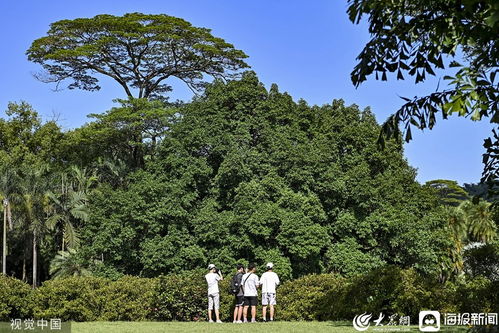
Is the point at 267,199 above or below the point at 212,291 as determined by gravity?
above

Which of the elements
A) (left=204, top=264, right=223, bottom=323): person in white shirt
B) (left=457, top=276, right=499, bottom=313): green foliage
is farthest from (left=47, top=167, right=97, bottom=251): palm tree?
(left=457, top=276, right=499, bottom=313): green foliage

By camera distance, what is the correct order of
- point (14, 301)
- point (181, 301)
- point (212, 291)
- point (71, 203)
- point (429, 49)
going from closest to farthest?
point (429, 49)
point (212, 291)
point (14, 301)
point (181, 301)
point (71, 203)

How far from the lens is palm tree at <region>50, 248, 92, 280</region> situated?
108 ft

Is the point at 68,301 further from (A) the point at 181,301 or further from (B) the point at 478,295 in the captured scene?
(B) the point at 478,295

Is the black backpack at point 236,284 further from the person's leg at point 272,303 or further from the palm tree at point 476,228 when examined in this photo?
the palm tree at point 476,228

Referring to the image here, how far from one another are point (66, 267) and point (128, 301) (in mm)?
18091

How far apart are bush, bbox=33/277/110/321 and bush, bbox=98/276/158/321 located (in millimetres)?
187

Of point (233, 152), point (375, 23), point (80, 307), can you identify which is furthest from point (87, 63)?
point (375, 23)

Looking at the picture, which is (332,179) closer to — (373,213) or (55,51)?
(373,213)

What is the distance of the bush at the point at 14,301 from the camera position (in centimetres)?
1748

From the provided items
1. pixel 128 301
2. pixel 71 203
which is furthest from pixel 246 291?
pixel 71 203

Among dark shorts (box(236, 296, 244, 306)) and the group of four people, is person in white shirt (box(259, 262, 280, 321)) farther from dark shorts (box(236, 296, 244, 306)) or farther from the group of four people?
dark shorts (box(236, 296, 244, 306))

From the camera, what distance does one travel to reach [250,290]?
53.0 feet

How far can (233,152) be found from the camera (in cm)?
2641
